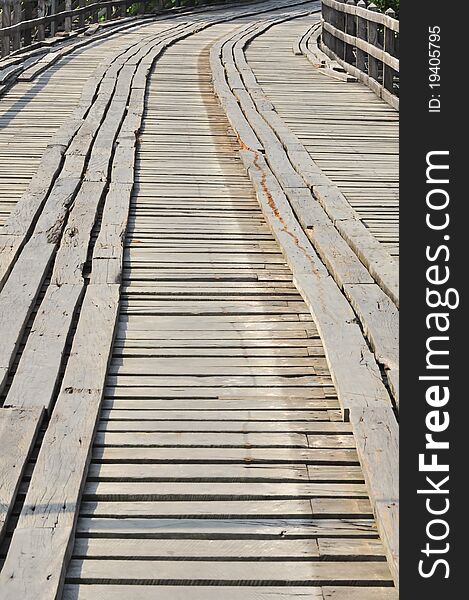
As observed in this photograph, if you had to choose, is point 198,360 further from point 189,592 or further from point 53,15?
point 53,15

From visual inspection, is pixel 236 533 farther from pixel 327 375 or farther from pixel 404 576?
pixel 327 375

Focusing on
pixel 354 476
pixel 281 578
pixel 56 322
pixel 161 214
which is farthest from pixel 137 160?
pixel 281 578

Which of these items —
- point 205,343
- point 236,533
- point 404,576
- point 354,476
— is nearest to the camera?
point 404,576

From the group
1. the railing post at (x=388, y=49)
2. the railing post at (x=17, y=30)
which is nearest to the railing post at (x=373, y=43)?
the railing post at (x=388, y=49)

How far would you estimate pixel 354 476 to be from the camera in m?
3.75

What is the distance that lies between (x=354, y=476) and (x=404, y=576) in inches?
37.1

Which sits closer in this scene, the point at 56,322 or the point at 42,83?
the point at 56,322

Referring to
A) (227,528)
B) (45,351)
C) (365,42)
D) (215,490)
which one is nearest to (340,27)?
(365,42)

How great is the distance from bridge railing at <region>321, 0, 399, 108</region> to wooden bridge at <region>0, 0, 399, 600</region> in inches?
74.8

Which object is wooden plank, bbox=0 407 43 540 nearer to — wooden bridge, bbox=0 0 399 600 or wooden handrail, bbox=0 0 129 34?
wooden bridge, bbox=0 0 399 600

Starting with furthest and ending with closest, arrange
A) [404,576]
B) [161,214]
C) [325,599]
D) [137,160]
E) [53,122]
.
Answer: [53,122] < [137,160] < [161,214] < [325,599] < [404,576]

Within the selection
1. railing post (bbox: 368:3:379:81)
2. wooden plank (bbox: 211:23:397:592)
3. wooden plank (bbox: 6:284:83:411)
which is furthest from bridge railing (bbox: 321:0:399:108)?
wooden plank (bbox: 6:284:83:411)

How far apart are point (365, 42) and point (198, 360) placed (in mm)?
9195

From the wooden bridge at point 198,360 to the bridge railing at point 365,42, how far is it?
190 centimetres
